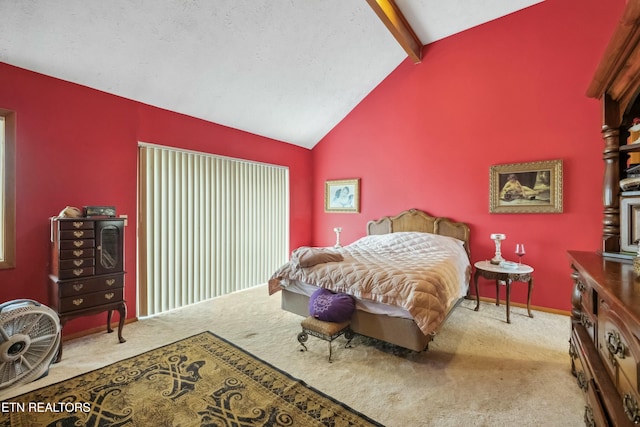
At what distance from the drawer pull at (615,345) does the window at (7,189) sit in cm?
424

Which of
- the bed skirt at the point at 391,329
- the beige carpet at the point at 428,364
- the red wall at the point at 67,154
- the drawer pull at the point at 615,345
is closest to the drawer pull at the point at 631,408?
the drawer pull at the point at 615,345

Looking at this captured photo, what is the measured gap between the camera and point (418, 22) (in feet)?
12.8

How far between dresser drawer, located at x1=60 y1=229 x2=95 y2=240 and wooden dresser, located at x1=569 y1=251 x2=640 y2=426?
11.9 ft

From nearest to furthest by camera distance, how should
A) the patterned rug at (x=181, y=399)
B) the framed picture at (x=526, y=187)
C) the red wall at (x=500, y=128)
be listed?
the patterned rug at (x=181, y=399)
the red wall at (x=500, y=128)
the framed picture at (x=526, y=187)

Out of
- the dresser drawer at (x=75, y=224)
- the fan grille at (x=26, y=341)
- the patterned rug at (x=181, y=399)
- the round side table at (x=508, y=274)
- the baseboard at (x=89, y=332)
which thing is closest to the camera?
the patterned rug at (x=181, y=399)

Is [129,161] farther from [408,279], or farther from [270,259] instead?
[408,279]

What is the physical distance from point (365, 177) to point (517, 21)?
2.96 meters

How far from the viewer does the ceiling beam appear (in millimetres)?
3311

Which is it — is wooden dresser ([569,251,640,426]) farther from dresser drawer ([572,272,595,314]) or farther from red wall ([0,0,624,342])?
red wall ([0,0,624,342])

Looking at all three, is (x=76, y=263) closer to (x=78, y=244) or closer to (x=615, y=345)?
(x=78, y=244)

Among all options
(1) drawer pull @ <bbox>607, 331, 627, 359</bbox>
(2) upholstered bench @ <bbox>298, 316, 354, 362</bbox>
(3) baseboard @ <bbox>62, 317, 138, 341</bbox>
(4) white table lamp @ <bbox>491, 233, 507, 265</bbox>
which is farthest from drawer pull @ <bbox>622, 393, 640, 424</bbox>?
(3) baseboard @ <bbox>62, 317, 138, 341</bbox>

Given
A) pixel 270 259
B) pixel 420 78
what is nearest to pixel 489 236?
pixel 420 78

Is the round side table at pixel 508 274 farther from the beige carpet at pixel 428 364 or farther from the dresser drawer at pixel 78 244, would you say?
the dresser drawer at pixel 78 244

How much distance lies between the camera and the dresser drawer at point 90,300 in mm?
2527
